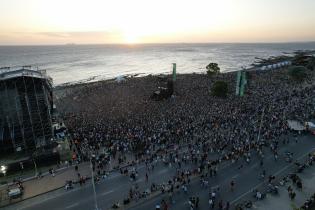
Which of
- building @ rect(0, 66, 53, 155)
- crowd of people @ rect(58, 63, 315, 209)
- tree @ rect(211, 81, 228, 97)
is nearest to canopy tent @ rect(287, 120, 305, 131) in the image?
crowd of people @ rect(58, 63, 315, 209)

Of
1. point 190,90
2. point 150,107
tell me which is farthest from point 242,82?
point 190,90

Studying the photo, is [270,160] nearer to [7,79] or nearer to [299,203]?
[299,203]

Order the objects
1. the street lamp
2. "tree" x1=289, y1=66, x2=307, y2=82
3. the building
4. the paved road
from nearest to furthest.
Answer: the paved road < the street lamp < the building < "tree" x1=289, y1=66, x2=307, y2=82

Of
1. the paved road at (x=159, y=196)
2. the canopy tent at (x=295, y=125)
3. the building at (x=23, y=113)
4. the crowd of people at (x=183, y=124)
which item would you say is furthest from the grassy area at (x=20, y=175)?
the canopy tent at (x=295, y=125)

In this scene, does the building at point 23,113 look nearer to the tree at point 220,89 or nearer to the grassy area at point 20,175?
the grassy area at point 20,175

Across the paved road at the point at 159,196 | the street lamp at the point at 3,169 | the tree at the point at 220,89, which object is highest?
the tree at the point at 220,89

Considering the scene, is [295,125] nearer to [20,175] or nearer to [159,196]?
[159,196]

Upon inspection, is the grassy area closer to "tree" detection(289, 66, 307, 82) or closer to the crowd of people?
the crowd of people
